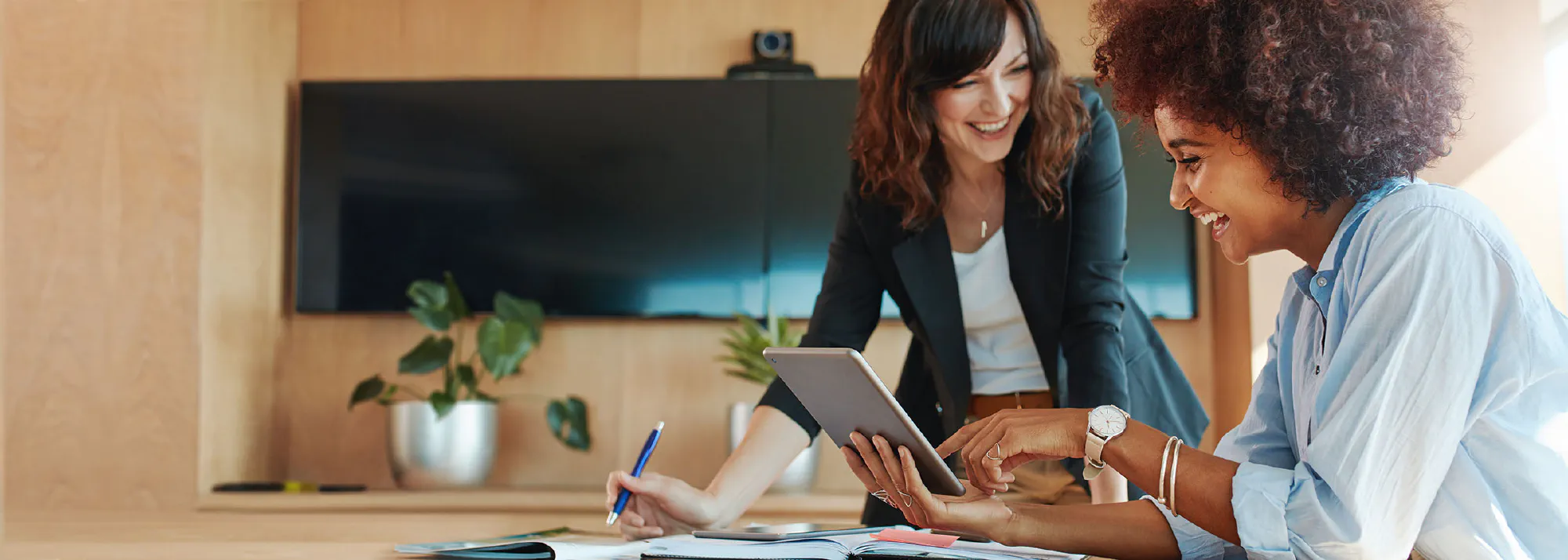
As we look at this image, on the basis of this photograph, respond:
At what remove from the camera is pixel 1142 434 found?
98 centimetres

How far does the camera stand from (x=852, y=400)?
109cm

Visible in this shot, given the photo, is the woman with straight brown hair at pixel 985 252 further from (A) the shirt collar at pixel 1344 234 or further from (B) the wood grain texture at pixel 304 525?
(A) the shirt collar at pixel 1344 234

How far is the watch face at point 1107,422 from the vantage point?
0.99 m

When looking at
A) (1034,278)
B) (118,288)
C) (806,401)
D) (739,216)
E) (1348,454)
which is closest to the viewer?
(1348,454)

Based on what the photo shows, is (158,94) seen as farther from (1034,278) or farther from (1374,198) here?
(1374,198)

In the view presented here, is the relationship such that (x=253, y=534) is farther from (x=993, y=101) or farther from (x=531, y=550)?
(x=993, y=101)

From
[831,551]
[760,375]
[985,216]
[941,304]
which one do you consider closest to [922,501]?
[831,551]

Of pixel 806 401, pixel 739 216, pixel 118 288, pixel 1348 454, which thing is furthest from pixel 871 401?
pixel 118 288

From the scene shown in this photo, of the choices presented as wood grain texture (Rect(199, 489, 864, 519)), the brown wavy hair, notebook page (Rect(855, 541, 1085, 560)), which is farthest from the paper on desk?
wood grain texture (Rect(199, 489, 864, 519))

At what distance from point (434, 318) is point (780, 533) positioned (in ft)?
7.83

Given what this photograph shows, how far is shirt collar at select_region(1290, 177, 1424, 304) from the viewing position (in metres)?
0.95

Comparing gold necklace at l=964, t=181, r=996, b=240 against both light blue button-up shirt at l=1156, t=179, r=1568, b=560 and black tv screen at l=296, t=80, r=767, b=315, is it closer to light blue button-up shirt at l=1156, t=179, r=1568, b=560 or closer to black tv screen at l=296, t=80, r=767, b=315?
light blue button-up shirt at l=1156, t=179, r=1568, b=560

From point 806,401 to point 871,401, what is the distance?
146mm

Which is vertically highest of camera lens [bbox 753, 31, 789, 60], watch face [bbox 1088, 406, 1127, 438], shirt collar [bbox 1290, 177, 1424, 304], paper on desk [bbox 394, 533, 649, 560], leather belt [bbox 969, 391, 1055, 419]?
camera lens [bbox 753, 31, 789, 60]
